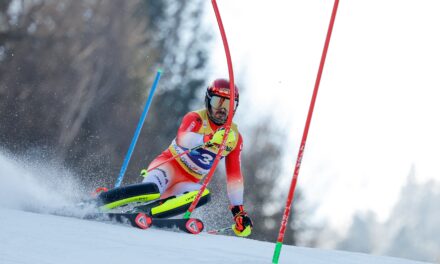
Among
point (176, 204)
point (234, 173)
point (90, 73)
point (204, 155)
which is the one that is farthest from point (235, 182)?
point (90, 73)

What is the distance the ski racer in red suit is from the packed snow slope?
1.56 m

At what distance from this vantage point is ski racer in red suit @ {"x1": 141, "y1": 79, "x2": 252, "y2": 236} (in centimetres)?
838

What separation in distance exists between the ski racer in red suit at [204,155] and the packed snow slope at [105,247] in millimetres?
1559

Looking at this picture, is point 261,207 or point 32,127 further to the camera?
point 261,207

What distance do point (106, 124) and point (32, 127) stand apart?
4.96 m

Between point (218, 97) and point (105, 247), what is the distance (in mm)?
3505

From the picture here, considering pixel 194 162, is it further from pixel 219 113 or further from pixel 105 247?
pixel 105 247

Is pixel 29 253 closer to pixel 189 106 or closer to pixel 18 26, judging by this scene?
pixel 18 26

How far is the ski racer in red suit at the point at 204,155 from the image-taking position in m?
8.38

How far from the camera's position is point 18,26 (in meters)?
29.0

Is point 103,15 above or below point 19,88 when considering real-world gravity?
above

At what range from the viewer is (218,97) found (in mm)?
8383

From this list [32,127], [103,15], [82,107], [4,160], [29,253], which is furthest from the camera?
[103,15]

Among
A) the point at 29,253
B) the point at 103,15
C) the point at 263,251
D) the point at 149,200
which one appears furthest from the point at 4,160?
the point at 103,15
